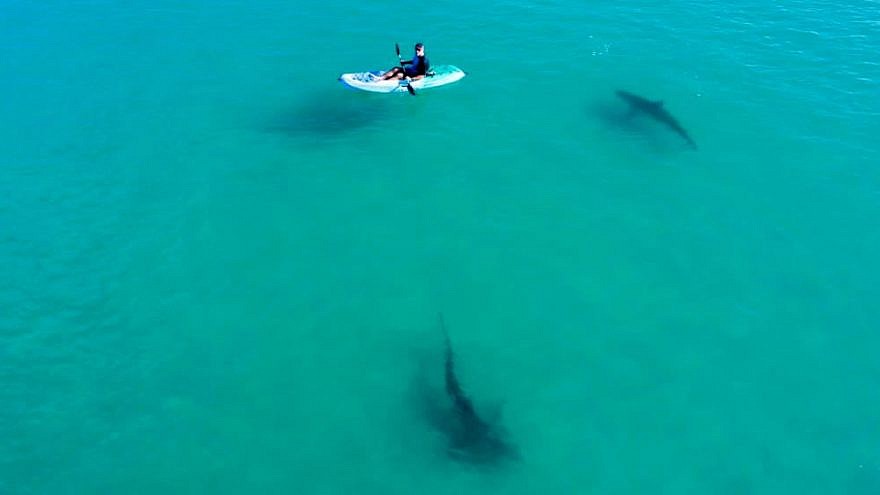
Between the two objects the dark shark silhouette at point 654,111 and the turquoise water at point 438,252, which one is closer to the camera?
the turquoise water at point 438,252

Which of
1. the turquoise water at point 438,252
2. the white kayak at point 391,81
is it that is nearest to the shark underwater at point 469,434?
the turquoise water at point 438,252

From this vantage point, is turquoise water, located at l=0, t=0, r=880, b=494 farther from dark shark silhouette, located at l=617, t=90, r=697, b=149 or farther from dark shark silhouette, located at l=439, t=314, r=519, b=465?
dark shark silhouette, located at l=617, t=90, r=697, b=149

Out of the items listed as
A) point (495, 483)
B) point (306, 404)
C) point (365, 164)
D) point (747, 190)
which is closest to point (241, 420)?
point (306, 404)

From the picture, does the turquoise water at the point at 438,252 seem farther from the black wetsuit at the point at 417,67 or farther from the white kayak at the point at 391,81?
the black wetsuit at the point at 417,67

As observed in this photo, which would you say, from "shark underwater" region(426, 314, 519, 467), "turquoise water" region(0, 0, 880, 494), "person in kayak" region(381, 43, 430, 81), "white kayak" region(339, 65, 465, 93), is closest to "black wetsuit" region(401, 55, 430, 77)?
"person in kayak" region(381, 43, 430, 81)

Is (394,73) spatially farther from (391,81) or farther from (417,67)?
(417,67)

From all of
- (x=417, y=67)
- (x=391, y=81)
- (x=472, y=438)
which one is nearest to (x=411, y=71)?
(x=417, y=67)
